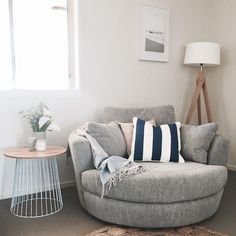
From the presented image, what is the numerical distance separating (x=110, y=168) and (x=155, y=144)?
599 mm

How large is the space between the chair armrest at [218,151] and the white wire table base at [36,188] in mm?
1340

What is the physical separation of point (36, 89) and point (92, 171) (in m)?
1.07

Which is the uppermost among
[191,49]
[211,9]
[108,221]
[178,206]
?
[211,9]

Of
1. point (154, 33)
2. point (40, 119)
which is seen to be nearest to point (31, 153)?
point (40, 119)

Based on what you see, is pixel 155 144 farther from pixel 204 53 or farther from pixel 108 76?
pixel 204 53

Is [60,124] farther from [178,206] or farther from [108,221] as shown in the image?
[178,206]

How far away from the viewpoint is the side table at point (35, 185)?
2.32m

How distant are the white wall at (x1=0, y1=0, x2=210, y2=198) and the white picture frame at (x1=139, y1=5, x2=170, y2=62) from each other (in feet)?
0.25

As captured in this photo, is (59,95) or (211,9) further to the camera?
(211,9)

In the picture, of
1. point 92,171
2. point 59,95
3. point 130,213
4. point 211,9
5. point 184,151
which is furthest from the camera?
point 211,9

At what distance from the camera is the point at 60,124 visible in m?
2.87

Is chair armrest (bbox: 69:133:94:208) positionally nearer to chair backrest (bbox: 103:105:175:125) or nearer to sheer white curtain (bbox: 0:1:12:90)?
chair backrest (bbox: 103:105:175:125)

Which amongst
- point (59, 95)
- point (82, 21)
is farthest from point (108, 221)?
point (82, 21)

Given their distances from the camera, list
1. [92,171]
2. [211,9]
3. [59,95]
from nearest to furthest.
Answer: [92,171] < [59,95] < [211,9]
